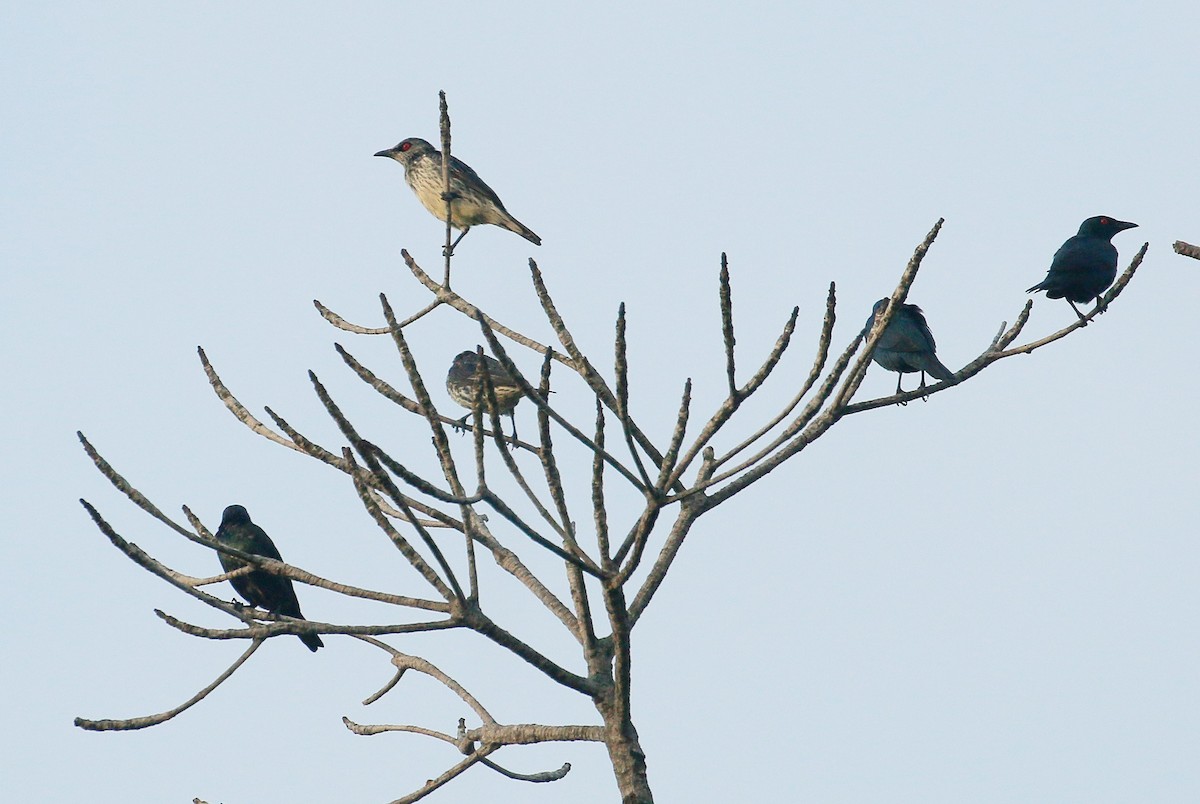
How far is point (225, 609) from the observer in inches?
157

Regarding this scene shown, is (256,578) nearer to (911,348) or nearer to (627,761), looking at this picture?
(911,348)

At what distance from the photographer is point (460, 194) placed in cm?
1163

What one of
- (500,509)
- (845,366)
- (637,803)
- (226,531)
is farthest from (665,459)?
(226,531)

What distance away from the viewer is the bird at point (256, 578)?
30.8 ft

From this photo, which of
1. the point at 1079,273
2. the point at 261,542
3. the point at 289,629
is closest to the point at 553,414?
the point at 289,629

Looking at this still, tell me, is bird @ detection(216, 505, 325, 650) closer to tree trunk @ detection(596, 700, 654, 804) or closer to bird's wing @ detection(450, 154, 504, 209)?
bird's wing @ detection(450, 154, 504, 209)

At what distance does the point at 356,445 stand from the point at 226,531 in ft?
23.3

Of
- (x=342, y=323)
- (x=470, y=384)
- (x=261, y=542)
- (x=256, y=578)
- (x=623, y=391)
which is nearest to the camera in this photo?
(x=623, y=391)

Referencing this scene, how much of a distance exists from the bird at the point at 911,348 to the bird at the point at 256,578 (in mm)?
4344

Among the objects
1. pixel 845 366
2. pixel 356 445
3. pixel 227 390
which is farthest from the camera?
pixel 227 390

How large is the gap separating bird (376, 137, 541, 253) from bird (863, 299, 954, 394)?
3.33m

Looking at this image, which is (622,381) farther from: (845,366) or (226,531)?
(226,531)

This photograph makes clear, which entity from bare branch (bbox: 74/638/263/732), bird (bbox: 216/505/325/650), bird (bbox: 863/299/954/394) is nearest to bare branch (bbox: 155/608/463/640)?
bare branch (bbox: 74/638/263/732)

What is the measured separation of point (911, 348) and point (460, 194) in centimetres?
400
